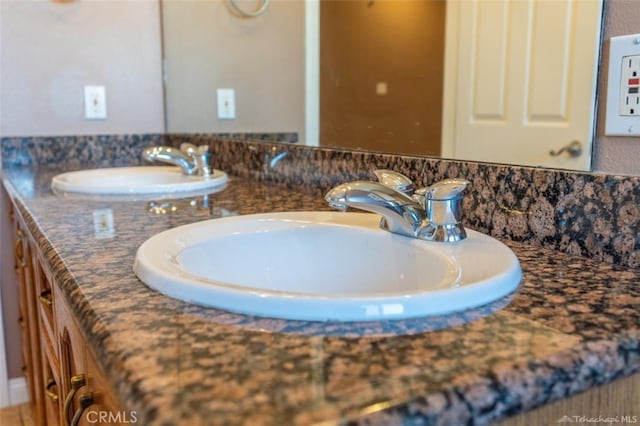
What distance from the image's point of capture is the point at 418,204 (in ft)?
2.74

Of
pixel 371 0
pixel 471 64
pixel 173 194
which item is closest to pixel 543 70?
pixel 471 64

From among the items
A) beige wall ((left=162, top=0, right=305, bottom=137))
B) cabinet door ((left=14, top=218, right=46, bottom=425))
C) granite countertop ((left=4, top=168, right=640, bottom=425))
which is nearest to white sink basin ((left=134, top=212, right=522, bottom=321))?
granite countertop ((left=4, top=168, right=640, bottom=425))

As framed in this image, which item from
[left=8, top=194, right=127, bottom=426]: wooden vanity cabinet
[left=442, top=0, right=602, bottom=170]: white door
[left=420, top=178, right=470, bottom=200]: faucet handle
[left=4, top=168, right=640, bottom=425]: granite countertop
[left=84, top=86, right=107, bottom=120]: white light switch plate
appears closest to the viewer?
[left=4, top=168, right=640, bottom=425]: granite countertop

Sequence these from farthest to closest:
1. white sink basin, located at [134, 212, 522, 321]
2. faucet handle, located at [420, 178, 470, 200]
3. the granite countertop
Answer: faucet handle, located at [420, 178, 470, 200] → white sink basin, located at [134, 212, 522, 321] → the granite countertop

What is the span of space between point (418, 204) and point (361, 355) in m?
0.41

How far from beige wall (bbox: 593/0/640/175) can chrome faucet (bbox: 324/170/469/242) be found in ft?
0.69

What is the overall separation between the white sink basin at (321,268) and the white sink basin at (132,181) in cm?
53

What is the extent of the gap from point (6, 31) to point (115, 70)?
14.7 inches

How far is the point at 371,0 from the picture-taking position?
147cm

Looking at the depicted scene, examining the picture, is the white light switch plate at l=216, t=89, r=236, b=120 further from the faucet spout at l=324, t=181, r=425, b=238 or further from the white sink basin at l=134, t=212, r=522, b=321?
the faucet spout at l=324, t=181, r=425, b=238

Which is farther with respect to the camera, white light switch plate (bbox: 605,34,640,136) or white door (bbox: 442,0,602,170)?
white door (bbox: 442,0,602,170)

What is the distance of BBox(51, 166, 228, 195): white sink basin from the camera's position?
145 centimetres

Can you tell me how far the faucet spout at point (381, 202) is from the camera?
2.64ft

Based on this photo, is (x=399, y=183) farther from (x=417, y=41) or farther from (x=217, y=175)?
(x=217, y=175)
